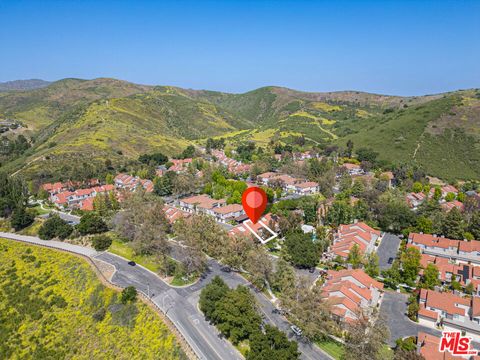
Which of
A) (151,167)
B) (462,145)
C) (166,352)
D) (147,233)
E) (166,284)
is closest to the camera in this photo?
(166,352)

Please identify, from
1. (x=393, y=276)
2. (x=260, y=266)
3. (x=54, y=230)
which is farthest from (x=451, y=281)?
(x=54, y=230)

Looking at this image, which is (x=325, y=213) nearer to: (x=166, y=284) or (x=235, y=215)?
(x=235, y=215)

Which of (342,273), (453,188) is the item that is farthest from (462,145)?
(342,273)

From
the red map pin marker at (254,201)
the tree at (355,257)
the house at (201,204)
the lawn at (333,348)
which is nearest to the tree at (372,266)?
the tree at (355,257)

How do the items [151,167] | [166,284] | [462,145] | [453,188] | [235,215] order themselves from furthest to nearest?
1. [462,145]
2. [151,167]
3. [453,188]
4. [235,215]
5. [166,284]

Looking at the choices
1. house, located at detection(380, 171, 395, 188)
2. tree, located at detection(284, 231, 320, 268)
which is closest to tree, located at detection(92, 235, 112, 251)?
tree, located at detection(284, 231, 320, 268)

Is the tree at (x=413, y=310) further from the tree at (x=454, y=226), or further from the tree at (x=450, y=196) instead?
the tree at (x=450, y=196)
